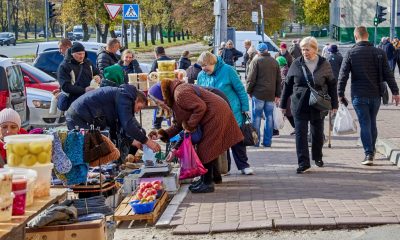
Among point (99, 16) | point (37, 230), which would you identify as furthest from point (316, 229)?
point (99, 16)

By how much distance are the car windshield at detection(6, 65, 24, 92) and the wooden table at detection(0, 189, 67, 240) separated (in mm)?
8707

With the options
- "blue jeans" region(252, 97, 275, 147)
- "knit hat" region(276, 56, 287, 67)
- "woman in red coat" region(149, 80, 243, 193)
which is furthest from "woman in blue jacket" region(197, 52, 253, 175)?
"knit hat" region(276, 56, 287, 67)

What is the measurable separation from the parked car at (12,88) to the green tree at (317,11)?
82999 millimetres

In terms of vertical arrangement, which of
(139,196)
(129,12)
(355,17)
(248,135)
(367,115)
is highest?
(355,17)

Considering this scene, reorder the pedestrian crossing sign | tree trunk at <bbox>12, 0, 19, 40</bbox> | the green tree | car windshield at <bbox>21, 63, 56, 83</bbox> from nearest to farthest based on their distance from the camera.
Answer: car windshield at <bbox>21, 63, 56, 83</bbox>, the pedestrian crossing sign, the green tree, tree trunk at <bbox>12, 0, 19, 40</bbox>

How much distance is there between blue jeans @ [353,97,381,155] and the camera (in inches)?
457

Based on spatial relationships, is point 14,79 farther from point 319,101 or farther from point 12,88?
point 319,101

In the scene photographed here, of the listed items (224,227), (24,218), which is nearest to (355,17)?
(224,227)

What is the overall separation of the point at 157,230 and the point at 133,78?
209 inches

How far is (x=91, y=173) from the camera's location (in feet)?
29.8

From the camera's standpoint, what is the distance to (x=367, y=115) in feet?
38.2

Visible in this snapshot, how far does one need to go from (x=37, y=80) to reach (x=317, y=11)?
84442 millimetres

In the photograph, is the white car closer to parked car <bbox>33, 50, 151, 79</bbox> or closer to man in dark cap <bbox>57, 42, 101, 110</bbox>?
parked car <bbox>33, 50, 151, 79</bbox>

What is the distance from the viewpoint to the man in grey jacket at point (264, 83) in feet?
46.7
